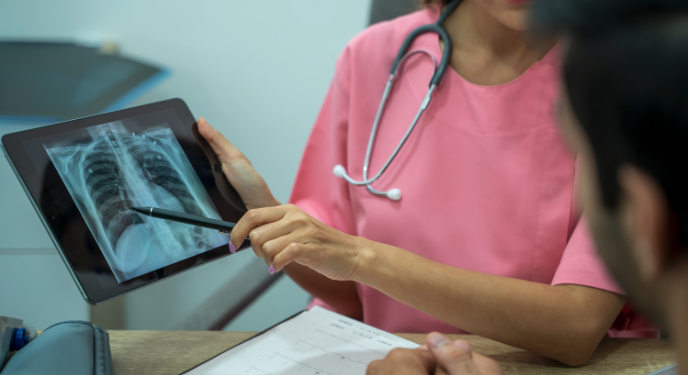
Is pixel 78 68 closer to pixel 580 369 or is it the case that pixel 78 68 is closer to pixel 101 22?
pixel 101 22

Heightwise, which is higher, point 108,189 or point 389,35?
point 389,35

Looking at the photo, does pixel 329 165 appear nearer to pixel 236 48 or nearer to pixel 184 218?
pixel 184 218

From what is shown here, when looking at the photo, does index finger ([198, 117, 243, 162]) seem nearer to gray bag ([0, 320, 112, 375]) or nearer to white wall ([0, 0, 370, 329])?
gray bag ([0, 320, 112, 375])

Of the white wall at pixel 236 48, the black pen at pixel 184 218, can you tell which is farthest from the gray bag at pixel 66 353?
the white wall at pixel 236 48

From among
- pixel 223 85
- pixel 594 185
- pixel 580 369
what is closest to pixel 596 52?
pixel 594 185

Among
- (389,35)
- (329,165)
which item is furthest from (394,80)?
(329,165)

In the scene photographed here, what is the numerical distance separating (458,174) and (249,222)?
1.19 ft

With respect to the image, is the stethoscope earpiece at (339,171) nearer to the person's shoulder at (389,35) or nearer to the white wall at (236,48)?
the person's shoulder at (389,35)

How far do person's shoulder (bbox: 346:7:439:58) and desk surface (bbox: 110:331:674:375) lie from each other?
49 cm

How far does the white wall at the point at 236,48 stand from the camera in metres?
1.35

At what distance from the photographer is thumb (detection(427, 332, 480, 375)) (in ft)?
1.60

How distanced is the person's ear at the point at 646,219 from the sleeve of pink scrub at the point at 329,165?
0.66 metres

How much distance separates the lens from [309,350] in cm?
64

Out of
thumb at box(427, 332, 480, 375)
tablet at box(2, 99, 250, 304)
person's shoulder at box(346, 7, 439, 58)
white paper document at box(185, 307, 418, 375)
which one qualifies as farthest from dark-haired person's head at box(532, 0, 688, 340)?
person's shoulder at box(346, 7, 439, 58)
